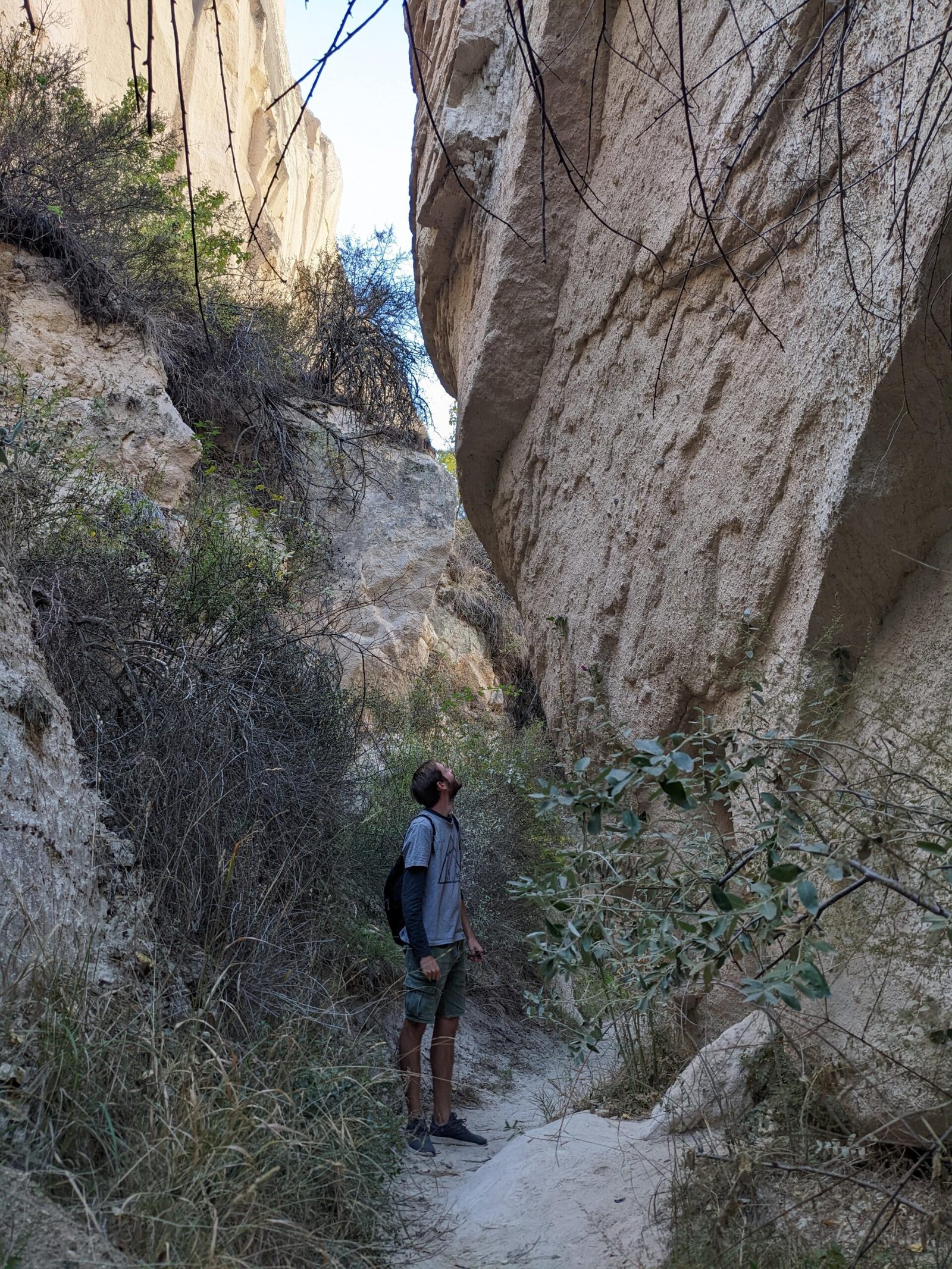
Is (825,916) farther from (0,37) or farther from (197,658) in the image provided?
(0,37)

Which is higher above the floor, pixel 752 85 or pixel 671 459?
pixel 752 85

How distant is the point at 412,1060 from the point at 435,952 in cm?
43

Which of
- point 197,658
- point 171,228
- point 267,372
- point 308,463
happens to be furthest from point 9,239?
point 197,658

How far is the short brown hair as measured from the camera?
4332 millimetres

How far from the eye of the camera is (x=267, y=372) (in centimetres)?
912

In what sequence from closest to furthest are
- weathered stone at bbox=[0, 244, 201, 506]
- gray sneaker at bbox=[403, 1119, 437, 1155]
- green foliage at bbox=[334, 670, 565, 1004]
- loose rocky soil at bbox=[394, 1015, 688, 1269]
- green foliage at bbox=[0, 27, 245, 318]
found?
loose rocky soil at bbox=[394, 1015, 688, 1269] → gray sneaker at bbox=[403, 1119, 437, 1155] → green foliage at bbox=[334, 670, 565, 1004] → weathered stone at bbox=[0, 244, 201, 506] → green foliage at bbox=[0, 27, 245, 318]

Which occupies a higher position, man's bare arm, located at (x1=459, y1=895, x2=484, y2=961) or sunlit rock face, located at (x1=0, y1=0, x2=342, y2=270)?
sunlit rock face, located at (x1=0, y1=0, x2=342, y2=270)

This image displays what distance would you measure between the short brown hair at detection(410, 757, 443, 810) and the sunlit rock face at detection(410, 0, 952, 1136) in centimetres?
78

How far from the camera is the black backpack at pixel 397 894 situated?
418 centimetres

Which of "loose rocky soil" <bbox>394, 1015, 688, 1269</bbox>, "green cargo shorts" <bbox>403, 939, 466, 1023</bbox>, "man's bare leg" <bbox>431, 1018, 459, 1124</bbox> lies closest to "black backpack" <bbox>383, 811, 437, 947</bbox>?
"green cargo shorts" <bbox>403, 939, 466, 1023</bbox>

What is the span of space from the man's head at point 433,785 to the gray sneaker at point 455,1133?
4.25 ft

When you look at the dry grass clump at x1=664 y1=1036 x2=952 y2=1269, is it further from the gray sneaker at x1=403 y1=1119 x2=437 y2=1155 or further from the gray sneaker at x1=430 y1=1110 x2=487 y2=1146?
the gray sneaker at x1=430 y1=1110 x2=487 y2=1146

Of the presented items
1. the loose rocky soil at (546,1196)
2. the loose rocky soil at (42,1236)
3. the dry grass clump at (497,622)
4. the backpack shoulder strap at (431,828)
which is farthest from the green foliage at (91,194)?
the loose rocky soil at (42,1236)

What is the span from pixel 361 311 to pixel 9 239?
3569 mm
